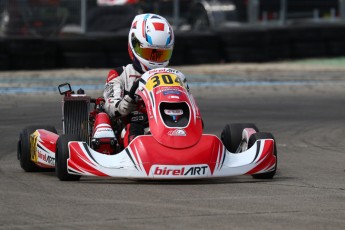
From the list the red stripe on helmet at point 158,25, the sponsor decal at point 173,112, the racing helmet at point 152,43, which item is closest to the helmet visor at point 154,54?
the racing helmet at point 152,43

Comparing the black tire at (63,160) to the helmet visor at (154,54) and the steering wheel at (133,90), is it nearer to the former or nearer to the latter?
the steering wheel at (133,90)

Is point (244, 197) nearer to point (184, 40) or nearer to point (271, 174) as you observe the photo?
point (271, 174)

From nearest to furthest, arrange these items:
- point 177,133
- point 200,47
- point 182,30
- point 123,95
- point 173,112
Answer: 1. point 177,133
2. point 173,112
3. point 123,95
4. point 200,47
5. point 182,30

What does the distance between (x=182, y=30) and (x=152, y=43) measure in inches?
554

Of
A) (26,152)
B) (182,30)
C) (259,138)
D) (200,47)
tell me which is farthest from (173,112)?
(182,30)

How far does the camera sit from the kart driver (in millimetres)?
9164

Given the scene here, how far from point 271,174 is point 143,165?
112 cm

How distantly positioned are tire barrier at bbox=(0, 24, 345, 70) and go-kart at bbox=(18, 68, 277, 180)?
1109cm

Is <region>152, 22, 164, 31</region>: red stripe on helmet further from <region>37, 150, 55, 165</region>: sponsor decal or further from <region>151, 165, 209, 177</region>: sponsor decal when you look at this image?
<region>151, 165, 209, 177</region>: sponsor decal

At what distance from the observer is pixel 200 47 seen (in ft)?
73.3

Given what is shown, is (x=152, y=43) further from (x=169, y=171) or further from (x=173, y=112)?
(x=169, y=171)

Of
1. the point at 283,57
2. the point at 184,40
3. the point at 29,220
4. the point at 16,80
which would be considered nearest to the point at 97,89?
the point at 16,80

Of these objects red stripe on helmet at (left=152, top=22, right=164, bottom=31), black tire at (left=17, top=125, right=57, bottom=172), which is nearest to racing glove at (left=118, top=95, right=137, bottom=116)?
red stripe on helmet at (left=152, top=22, right=164, bottom=31)

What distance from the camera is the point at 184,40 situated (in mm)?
21906
